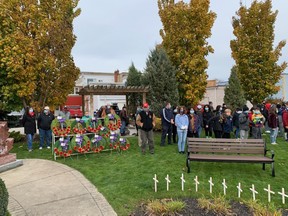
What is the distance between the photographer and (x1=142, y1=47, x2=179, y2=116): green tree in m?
16.5

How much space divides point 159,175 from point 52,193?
8.61ft

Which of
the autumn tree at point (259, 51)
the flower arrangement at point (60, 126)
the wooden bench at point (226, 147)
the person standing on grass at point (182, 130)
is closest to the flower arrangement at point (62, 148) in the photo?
the flower arrangement at point (60, 126)

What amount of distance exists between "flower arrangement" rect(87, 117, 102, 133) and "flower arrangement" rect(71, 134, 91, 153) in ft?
1.52

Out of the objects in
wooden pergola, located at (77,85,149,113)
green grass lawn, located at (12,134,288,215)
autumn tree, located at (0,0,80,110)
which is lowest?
green grass lawn, located at (12,134,288,215)

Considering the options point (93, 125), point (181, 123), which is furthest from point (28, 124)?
point (181, 123)

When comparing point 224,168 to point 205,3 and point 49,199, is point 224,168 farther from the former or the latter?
point 205,3

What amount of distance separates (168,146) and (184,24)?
9349 mm

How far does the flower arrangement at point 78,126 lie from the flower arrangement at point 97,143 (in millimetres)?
498

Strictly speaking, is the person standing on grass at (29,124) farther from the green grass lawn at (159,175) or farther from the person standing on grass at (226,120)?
the person standing on grass at (226,120)

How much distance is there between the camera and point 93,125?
10.2m

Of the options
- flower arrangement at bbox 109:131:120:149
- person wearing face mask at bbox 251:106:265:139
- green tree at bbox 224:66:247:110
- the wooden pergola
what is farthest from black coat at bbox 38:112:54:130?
green tree at bbox 224:66:247:110

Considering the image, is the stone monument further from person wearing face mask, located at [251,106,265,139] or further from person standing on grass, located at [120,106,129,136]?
person wearing face mask, located at [251,106,265,139]

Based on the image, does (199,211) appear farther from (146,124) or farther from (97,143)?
(97,143)

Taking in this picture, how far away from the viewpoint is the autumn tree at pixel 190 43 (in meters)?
17.4
